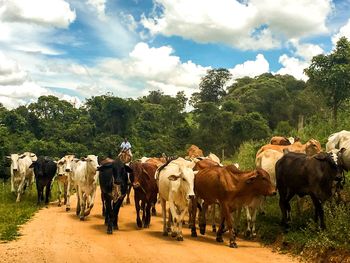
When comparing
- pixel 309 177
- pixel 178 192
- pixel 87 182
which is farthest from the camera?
pixel 87 182

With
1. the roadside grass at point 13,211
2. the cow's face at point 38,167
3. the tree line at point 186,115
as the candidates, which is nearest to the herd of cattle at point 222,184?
the roadside grass at point 13,211

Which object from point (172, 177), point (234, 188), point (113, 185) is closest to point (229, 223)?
point (234, 188)

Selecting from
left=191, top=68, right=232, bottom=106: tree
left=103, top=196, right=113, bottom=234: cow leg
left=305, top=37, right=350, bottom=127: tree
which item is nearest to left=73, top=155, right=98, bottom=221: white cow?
left=103, top=196, right=113, bottom=234: cow leg

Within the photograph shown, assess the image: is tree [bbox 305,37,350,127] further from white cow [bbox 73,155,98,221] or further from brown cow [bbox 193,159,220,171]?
white cow [bbox 73,155,98,221]

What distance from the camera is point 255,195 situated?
11.2 m

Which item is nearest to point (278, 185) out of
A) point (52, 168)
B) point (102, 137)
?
point (52, 168)

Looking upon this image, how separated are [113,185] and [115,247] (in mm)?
2742

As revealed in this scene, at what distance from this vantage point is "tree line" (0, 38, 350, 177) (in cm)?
2695

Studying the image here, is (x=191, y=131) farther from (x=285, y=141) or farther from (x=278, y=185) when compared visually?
(x=278, y=185)

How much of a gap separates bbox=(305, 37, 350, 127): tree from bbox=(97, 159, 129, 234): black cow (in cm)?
1699

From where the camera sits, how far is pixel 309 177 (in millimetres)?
10750

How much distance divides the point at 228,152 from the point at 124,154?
1013 inches

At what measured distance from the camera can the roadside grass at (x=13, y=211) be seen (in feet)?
36.5

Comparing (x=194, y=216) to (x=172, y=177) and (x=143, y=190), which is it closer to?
(x=172, y=177)
